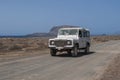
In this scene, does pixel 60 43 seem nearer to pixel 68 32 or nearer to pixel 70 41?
pixel 70 41

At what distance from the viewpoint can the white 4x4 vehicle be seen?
95.8ft

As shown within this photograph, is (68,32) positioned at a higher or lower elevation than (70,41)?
higher

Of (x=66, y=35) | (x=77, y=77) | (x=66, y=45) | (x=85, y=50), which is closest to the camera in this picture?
(x=77, y=77)

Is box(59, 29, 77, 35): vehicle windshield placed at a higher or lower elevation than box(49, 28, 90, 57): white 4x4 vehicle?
higher

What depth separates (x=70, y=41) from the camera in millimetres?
29156

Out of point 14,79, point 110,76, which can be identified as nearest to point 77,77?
point 110,76

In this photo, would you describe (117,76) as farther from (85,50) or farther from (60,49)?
(85,50)

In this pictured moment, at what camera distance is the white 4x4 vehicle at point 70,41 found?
29203mm

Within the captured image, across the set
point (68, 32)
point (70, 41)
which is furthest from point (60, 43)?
point (68, 32)

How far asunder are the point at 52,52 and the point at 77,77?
14.3 meters

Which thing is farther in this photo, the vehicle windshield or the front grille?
the vehicle windshield

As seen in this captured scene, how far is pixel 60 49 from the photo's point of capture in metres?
29.4

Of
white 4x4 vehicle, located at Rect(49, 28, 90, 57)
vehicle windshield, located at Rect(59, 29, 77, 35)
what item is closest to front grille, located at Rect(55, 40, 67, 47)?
white 4x4 vehicle, located at Rect(49, 28, 90, 57)

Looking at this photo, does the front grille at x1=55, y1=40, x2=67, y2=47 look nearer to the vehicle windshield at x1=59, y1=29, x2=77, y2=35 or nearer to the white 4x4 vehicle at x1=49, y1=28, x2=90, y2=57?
the white 4x4 vehicle at x1=49, y1=28, x2=90, y2=57
